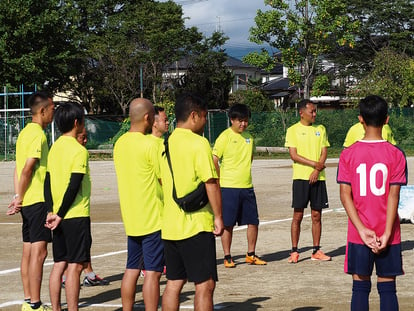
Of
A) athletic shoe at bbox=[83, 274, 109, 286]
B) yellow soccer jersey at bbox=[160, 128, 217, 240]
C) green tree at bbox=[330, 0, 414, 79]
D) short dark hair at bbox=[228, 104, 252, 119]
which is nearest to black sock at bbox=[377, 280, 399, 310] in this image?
yellow soccer jersey at bbox=[160, 128, 217, 240]

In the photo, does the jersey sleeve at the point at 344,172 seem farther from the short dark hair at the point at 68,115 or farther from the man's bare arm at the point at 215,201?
the short dark hair at the point at 68,115

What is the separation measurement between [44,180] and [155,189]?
4.46ft

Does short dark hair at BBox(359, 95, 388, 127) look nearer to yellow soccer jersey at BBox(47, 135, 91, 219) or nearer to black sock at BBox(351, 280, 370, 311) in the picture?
black sock at BBox(351, 280, 370, 311)

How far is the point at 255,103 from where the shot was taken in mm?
64062

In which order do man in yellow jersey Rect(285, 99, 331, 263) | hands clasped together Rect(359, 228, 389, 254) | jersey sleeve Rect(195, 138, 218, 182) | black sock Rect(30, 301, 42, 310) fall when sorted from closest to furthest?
hands clasped together Rect(359, 228, 389, 254) → jersey sleeve Rect(195, 138, 218, 182) → black sock Rect(30, 301, 42, 310) → man in yellow jersey Rect(285, 99, 331, 263)

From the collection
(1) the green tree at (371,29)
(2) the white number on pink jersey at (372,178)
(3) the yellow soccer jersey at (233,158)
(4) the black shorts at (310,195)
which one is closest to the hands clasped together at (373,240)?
(2) the white number on pink jersey at (372,178)

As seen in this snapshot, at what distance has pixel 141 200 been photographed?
719cm

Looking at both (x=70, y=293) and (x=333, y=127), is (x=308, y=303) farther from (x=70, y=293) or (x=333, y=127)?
(x=333, y=127)

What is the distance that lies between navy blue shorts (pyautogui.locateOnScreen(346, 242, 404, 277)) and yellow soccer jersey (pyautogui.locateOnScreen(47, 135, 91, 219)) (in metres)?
2.63

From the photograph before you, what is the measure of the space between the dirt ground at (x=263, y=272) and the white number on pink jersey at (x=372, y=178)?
2363 millimetres

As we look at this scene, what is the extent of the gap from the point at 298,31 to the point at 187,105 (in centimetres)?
4727

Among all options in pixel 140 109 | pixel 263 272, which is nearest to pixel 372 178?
pixel 140 109

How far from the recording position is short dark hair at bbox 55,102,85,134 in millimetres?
7602

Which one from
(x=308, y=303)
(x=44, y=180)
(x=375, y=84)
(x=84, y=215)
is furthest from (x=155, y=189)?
(x=375, y=84)
